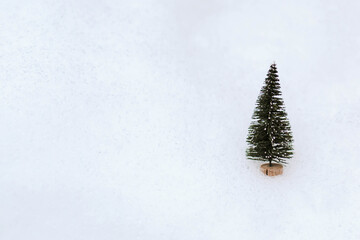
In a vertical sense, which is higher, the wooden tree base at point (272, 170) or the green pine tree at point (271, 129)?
the green pine tree at point (271, 129)

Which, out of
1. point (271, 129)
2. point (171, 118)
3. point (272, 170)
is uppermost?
point (171, 118)

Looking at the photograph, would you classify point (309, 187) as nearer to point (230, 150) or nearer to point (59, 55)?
point (230, 150)

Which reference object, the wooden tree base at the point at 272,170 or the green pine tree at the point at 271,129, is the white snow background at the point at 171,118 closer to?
the wooden tree base at the point at 272,170

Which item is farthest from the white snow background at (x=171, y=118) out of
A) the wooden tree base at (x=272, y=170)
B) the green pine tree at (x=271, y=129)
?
the green pine tree at (x=271, y=129)

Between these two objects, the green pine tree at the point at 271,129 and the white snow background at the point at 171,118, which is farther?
the green pine tree at the point at 271,129

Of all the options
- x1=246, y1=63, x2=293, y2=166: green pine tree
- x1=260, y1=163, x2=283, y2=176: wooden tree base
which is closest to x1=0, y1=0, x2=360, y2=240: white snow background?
x1=260, y1=163, x2=283, y2=176: wooden tree base

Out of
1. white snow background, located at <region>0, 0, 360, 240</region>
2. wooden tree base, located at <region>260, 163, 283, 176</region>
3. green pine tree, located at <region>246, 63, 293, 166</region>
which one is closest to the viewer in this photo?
white snow background, located at <region>0, 0, 360, 240</region>

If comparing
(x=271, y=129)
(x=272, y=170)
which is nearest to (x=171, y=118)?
(x=271, y=129)

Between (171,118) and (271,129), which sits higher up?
(171,118)

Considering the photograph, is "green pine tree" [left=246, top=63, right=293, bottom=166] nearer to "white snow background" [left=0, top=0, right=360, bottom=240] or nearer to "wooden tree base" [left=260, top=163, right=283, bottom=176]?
"wooden tree base" [left=260, top=163, right=283, bottom=176]

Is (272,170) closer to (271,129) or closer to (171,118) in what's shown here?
(271,129)
